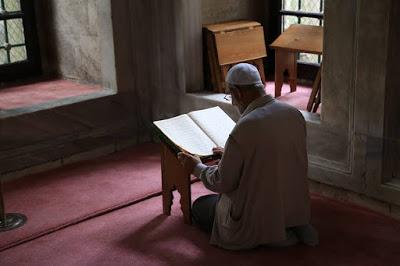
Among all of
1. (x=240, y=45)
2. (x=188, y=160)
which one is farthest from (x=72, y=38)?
(x=188, y=160)

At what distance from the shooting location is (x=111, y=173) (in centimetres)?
539

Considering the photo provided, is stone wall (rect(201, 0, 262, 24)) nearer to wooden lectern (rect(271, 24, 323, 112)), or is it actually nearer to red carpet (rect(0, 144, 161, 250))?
wooden lectern (rect(271, 24, 323, 112))

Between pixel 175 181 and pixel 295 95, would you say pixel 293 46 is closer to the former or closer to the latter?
pixel 295 95

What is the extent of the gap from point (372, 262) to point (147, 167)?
226cm

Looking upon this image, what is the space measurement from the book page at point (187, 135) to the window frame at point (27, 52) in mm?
2493

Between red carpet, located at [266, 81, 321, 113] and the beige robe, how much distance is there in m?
1.60

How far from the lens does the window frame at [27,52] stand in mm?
6094

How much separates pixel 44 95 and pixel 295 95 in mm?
2225

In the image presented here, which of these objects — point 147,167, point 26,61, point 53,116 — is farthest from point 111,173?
point 26,61

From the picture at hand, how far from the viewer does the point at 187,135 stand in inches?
164

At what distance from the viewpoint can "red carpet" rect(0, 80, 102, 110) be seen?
18.4 feet

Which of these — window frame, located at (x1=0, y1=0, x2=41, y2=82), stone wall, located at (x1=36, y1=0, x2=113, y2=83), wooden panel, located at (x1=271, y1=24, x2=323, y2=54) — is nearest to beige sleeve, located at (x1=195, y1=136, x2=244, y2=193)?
wooden panel, located at (x1=271, y1=24, x2=323, y2=54)

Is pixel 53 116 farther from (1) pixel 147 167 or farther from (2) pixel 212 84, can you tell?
(2) pixel 212 84

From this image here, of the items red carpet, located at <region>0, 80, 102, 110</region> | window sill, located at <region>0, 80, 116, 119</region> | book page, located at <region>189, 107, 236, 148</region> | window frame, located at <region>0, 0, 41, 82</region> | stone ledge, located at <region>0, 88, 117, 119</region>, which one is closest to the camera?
book page, located at <region>189, 107, 236, 148</region>
